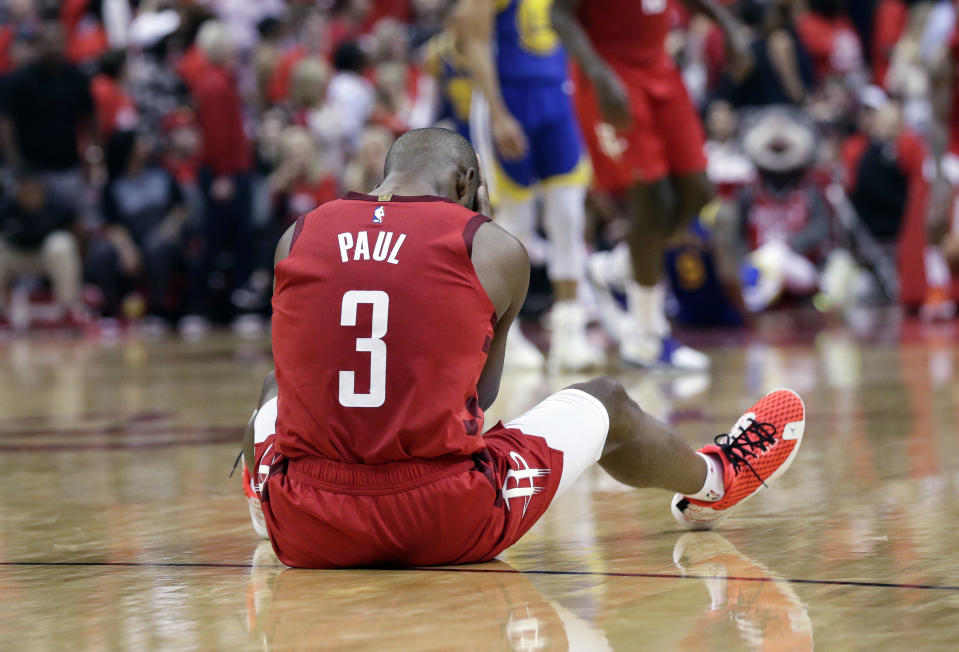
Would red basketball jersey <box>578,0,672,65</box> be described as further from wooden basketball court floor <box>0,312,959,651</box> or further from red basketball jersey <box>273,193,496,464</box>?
red basketball jersey <box>273,193,496,464</box>

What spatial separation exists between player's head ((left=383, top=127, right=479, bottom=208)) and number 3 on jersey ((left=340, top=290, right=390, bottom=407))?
0.92 ft

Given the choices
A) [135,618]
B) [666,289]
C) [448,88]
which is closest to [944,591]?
[135,618]

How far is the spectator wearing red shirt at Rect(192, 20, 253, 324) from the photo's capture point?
40.9 feet

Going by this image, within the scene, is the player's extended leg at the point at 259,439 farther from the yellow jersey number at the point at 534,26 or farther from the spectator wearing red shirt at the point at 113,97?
the spectator wearing red shirt at the point at 113,97

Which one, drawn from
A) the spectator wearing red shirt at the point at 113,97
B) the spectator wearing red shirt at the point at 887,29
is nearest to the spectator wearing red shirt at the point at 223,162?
the spectator wearing red shirt at the point at 113,97

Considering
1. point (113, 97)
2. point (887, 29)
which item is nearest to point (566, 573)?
point (113, 97)

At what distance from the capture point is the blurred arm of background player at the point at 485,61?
268 inches

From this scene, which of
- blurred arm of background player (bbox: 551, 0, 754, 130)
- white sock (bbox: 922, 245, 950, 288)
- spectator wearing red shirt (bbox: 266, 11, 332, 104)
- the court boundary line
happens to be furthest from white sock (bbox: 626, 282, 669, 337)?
spectator wearing red shirt (bbox: 266, 11, 332, 104)

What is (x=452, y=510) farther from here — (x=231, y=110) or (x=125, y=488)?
(x=231, y=110)

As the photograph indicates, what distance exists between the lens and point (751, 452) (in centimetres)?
313

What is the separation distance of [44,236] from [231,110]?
1.90 m

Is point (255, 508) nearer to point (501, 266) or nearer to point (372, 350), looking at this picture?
point (372, 350)

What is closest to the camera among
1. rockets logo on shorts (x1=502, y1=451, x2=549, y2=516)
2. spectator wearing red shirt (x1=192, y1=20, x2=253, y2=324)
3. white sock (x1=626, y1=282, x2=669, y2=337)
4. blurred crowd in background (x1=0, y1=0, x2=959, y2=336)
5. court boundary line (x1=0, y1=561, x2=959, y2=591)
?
court boundary line (x1=0, y1=561, x2=959, y2=591)

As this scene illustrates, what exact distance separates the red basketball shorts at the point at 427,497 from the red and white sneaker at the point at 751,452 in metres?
0.36
